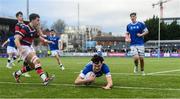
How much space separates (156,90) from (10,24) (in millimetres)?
85656

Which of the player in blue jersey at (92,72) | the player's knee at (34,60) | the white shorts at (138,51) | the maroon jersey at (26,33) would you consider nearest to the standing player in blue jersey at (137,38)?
the white shorts at (138,51)

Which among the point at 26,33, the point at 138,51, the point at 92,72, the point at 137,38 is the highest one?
the point at 26,33

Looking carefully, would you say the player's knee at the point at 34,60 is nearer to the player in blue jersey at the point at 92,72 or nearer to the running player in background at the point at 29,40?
the running player in background at the point at 29,40

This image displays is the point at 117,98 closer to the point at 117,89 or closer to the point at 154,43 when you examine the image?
the point at 117,89

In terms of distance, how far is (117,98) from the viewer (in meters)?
8.81

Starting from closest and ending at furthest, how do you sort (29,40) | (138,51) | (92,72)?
1. (92,72)
2. (29,40)
3. (138,51)

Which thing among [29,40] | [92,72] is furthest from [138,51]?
[29,40]

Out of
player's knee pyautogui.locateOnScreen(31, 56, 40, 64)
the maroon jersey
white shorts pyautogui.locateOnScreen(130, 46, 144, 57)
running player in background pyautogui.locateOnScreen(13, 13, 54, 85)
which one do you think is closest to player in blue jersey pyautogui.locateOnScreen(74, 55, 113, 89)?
running player in background pyautogui.locateOnScreen(13, 13, 54, 85)

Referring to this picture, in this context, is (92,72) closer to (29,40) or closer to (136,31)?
(29,40)

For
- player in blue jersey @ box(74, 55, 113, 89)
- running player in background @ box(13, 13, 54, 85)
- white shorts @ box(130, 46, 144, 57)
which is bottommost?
player in blue jersey @ box(74, 55, 113, 89)

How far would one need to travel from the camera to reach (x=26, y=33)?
464 inches

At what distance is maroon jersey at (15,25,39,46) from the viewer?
11750mm

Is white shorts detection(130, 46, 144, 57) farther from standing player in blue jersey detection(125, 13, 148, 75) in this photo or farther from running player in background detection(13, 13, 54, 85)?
running player in background detection(13, 13, 54, 85)

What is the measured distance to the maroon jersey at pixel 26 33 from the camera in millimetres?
11750
